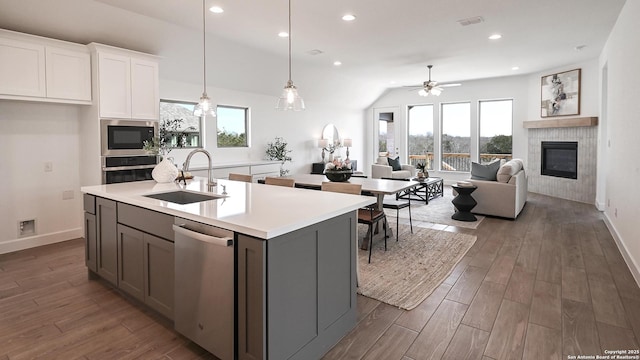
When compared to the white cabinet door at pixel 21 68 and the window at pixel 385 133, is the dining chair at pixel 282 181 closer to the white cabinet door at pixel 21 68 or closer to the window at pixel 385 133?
the white cabinet door at pixel 21 68

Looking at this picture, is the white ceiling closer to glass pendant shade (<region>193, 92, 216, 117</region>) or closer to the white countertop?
glass pendant shade (<region>193, 92, 216, 117</region>)

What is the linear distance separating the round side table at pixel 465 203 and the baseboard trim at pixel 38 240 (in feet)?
18.4

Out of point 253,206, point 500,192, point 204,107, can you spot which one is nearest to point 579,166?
point 500,192

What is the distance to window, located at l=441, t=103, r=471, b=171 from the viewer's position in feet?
32.2

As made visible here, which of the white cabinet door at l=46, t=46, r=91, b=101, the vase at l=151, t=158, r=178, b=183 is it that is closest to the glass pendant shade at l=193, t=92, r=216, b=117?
the vase at l=151, t=158, r=178, b=183

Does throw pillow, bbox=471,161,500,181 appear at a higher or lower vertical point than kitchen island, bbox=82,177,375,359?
higher

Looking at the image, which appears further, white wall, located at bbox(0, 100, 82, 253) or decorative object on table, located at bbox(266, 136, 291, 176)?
decorative object on table, located at bbox(266, 136, 291, 176)

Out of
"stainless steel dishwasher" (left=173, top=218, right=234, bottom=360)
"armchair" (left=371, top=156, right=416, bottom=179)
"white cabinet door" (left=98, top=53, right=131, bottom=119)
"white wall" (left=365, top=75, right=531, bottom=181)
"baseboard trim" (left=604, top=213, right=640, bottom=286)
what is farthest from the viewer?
"white wall" (left=365, top=75, right=531, bottom=181)

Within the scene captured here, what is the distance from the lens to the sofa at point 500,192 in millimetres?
5641

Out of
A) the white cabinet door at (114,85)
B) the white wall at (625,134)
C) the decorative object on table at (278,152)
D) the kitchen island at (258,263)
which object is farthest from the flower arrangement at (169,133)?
the white wall at (625,134)

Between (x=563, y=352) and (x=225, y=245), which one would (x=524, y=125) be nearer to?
(x=563, y=352)

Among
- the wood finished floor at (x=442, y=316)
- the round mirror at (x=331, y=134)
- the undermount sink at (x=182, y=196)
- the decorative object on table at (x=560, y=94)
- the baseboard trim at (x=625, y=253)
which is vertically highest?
the decorative object on table at (x=560, y=94)

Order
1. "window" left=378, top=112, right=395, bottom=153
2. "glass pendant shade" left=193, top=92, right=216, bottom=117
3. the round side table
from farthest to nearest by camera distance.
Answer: "window" left=378, top=112, right=395, bottom=153 → the round side table → "glass pendant shade" left=193, top=92, right=216, bottom=117

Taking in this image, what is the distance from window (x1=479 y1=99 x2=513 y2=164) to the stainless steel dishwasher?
9.07 m
